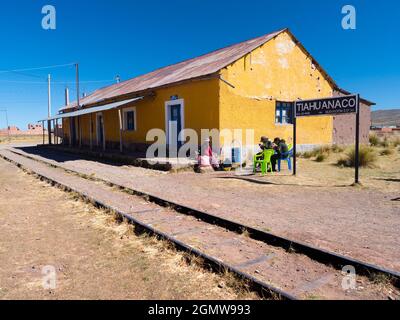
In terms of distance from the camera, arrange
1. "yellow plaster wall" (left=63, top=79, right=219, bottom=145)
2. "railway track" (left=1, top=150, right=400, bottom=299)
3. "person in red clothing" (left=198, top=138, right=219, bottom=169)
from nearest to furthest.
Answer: "railway track" (left=1, top=150, right=400, bottom=299), "person in red clothing" (left=198, top=138, right=219, bottom=169), "yellow plaster wall" (left=63, top=79, right=219, bottom=145)

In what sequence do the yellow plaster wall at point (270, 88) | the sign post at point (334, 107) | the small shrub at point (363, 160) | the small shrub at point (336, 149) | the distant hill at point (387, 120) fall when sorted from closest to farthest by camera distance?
the sign post at point (334, 107)
the small shrub at point (363, 160)
the yellow plaster wall at point (270, 88)
the small shrub at point (336, 149)
the distant hill at point (387, 120)

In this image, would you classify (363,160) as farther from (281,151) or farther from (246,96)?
(246,96)

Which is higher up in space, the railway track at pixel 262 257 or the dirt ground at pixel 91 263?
the railway track at pixel 262 257

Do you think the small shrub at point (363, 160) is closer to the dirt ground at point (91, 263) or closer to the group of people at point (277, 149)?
the group of people at point (277, 149)

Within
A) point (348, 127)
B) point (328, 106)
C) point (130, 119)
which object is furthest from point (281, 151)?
point (130, 119)

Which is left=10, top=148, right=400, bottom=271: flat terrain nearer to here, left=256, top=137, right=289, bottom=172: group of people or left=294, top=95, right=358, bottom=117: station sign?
left=256, top=137, right=289, bottom=172: group of people

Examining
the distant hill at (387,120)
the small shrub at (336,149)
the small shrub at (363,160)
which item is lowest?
the small shrub at (363,160)

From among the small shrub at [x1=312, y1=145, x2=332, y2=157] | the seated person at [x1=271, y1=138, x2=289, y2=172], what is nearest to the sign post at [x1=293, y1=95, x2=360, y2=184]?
the seated person at [x1=271, y1=138, x2=289, y2=172]

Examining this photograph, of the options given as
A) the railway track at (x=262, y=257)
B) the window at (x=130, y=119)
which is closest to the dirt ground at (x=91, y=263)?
the railway track at (x=262, y=257)

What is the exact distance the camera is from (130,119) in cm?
1862

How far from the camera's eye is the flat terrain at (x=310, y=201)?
432cm

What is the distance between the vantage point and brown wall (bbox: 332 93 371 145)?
18.1 meters

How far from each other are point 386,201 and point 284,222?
269 cm

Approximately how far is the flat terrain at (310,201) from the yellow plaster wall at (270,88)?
11.2 feet
